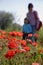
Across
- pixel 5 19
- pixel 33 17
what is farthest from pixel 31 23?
pixel 5 19

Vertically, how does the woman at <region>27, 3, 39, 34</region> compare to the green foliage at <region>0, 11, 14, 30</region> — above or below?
above

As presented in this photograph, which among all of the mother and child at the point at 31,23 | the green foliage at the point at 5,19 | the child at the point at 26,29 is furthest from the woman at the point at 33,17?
the green foliage at the point at 5,19

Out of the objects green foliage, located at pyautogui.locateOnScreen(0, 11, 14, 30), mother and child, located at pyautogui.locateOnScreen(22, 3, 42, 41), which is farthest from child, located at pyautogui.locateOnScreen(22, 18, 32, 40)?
green foliage, located at pyautogui.locateOnScreen(0, 11, 14, 30)

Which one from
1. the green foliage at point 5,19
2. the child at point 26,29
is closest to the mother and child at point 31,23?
the child at point 26,29

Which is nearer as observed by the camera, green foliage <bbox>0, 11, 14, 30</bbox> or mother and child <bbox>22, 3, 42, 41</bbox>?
mother and child <bbox>22, 3, 42, 41</bbox>

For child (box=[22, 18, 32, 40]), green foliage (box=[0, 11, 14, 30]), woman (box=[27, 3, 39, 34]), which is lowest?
green foliage (box=[0, 11, 14, 30])

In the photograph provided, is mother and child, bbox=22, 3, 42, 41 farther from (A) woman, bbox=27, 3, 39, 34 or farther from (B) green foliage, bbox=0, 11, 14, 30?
(B) green foliage, bbox=0, 11, 14, 30

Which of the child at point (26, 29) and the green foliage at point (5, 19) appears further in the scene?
the green foliage at point (5, 19)

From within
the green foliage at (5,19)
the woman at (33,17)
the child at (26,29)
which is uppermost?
the woman at (33,17)

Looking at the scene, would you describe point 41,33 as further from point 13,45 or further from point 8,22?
point 13,45

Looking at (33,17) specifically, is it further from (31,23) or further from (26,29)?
(26,29)

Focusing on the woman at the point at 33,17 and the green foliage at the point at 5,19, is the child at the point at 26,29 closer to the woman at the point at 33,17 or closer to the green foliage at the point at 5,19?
the woman at the point at 33,17

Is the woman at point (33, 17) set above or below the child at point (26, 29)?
above

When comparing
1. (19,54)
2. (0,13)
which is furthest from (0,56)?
(0,13)
